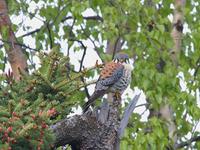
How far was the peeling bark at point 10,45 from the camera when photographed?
1109cm

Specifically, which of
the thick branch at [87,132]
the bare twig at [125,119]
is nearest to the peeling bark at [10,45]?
the bare twig at [125,119]

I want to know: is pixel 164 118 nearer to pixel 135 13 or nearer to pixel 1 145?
pixel 135 13

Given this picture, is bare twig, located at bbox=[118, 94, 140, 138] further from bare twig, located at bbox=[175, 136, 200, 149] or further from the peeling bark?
bare twig, located at bbox=[175, 136, 200, 149]

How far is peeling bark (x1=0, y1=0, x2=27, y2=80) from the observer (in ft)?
36.4

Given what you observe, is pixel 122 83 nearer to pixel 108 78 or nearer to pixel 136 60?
pixel 108 78

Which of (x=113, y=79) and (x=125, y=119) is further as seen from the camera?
(x=113, y=79)

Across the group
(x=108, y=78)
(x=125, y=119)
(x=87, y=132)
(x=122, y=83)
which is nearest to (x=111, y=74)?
(x=108, y=78)

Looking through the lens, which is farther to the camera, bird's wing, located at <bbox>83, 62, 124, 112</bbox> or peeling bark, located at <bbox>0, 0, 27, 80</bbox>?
peeling bark, located at <bbox>0, 0, 27, 80</bbox>

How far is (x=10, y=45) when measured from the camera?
11.5 m

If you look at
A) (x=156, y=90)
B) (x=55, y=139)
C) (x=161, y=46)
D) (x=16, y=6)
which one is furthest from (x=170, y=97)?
(x=55, y=139)

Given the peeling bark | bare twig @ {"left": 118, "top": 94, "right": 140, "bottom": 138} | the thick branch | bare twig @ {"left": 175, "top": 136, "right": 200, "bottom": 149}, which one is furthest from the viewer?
bare twig @ {"left": 175, "top": 136, "right": 200, "bottom": 149}

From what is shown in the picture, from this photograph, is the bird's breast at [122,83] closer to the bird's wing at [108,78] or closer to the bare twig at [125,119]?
the bird's wing at [108,78]

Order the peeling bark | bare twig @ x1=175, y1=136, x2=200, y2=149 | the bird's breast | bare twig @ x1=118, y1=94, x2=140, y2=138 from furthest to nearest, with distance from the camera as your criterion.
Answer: bare twig @ x1=175, y1=136, x2=200, y2=149 < the peeling bark < the bird's breast < bare twig @ x1=118, y1=94, x2=140, y2=138

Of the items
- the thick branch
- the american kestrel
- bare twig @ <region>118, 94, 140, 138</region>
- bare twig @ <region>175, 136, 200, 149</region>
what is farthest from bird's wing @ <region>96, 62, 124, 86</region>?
bare twig @ <region>175, 136, 200, 149</region>
